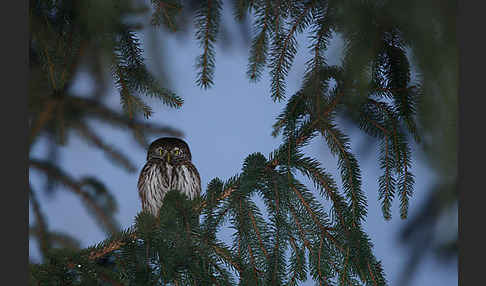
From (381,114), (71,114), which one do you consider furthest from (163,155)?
(381,114)

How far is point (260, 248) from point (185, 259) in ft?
0.53

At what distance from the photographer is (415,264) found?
4.60ft

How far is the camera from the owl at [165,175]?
162 centimetres

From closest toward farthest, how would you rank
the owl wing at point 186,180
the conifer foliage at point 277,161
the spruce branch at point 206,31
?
the conifer foliage at point 277,161 → the spruce branch at point 206,31 → the owl wing at point 186,180

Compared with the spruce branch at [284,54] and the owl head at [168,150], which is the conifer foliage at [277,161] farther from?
the owl head at [168,150]

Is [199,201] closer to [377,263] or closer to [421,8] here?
[377,263]

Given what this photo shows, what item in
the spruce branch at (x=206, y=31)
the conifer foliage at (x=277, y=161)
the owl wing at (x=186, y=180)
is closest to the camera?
the conifer foliage at (x=277, y=161)

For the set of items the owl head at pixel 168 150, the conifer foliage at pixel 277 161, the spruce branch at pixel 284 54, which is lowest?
the conifer foliage at pixel 277 161

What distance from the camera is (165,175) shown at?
64.4 inches

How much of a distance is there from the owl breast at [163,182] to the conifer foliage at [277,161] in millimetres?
565

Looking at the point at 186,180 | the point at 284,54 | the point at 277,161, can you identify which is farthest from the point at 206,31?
the point at 186,180

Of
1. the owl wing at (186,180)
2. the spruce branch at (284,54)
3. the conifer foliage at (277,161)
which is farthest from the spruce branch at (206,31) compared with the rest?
the owl wing at (186,180)

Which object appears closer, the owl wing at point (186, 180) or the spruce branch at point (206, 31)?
the spruce branch at point (206, 31)

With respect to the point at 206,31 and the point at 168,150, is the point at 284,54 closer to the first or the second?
the point at 206,31
